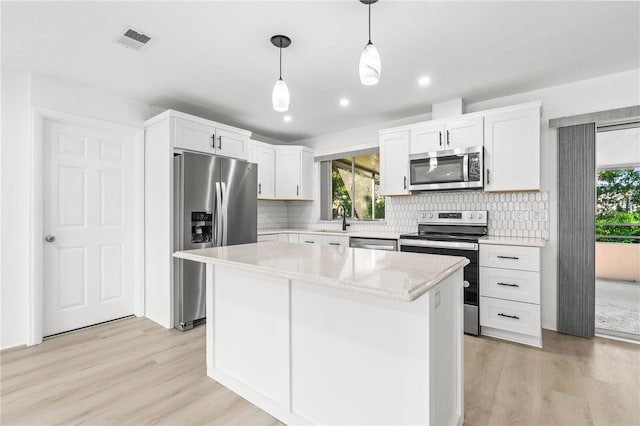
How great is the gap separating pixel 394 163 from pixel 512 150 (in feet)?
4.07

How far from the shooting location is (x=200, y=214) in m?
3.22

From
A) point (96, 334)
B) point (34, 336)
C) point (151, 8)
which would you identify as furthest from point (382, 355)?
point (34, 336)

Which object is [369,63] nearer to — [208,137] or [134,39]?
[134,39]

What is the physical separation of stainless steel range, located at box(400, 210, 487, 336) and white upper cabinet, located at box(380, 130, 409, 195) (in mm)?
488

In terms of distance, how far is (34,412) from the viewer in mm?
1812

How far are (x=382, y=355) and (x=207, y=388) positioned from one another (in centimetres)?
135

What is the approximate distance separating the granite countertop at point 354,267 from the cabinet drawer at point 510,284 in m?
1.57

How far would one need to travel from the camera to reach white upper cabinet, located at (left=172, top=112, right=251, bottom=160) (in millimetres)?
3203

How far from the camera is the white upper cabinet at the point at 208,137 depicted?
320 cm

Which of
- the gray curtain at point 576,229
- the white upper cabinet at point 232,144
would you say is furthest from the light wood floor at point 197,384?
the white upper cabinet at point 232,144

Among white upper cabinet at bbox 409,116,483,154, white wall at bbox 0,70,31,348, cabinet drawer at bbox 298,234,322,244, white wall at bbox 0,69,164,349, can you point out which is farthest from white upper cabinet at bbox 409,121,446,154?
white wall at bbox 0,70,31,348

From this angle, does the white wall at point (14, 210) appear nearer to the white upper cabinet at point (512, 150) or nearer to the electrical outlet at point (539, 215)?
the white upper cabinet at point (512, 150)

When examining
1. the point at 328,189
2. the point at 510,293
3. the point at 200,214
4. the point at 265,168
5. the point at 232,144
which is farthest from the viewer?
the point at 328,189

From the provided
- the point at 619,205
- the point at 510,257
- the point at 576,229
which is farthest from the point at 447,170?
the point at 619,205
